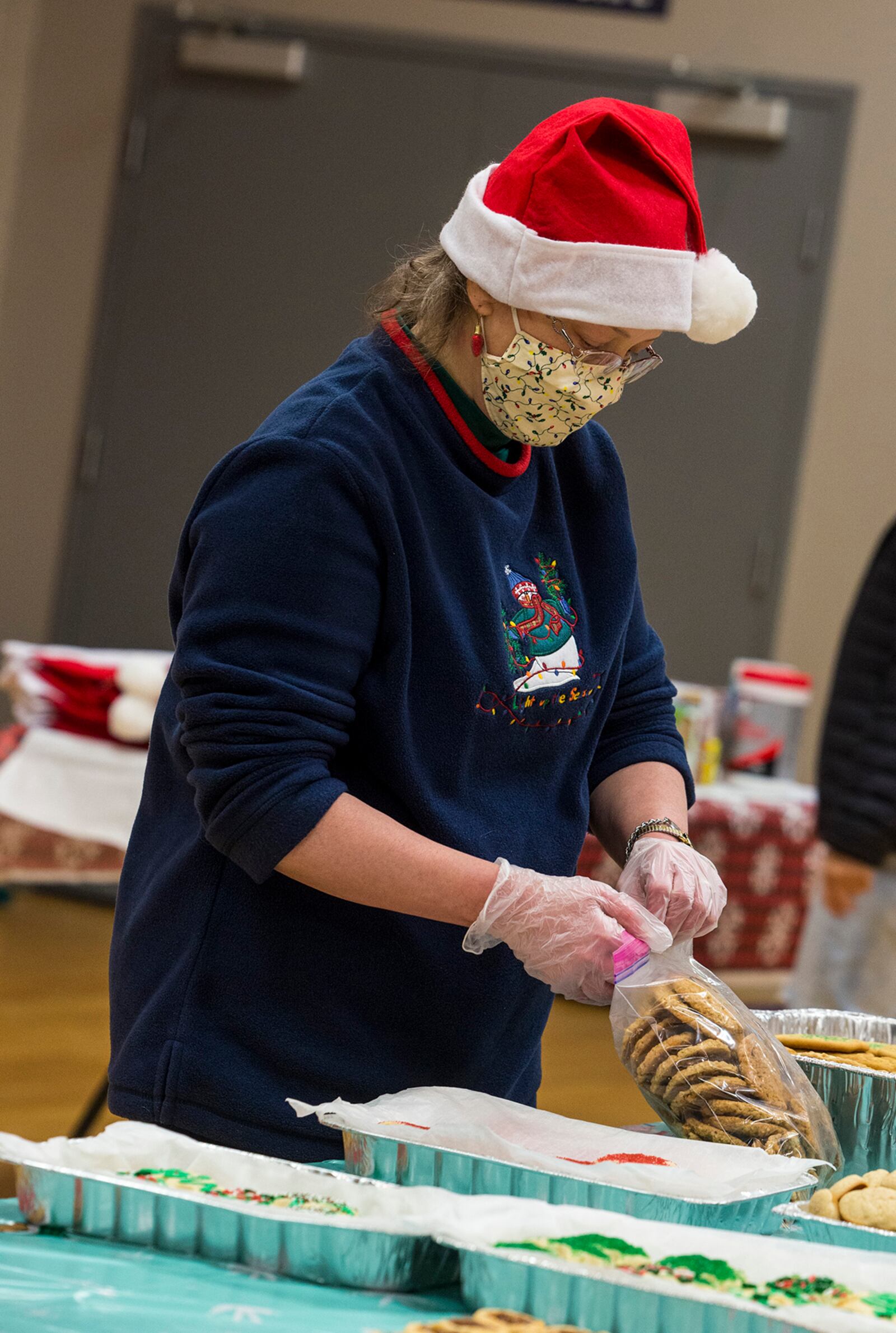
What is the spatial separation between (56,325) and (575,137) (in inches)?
182

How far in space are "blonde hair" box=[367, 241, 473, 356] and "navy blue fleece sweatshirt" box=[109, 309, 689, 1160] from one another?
0.03m

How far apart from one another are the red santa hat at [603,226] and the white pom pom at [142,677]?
1.82 m

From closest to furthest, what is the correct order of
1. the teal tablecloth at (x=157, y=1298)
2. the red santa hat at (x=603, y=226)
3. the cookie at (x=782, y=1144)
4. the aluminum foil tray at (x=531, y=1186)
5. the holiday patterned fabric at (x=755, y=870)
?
the teal tablecloth at (x=157, y=1298), the aluminum foil tray at (x=531, y=1186), the cookie at (x=782, y=1144), the red santa hat at (x=603, y=226), the holiday patterned fabric at (x=755, y=870)

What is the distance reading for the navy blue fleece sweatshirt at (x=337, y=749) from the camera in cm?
109

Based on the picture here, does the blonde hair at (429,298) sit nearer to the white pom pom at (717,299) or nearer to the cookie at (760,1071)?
the white pom pom at (717,299)

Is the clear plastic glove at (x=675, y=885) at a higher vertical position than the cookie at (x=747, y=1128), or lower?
higher

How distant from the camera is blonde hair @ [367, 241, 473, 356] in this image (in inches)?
Result: 49.9

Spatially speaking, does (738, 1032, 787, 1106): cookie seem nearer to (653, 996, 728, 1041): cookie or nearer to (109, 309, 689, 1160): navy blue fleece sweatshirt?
(653, 996, 728, 1041): cookie

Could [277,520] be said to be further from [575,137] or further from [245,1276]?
[245,1276]

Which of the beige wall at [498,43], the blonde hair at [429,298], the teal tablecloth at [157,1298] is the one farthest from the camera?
the beige wall at [498,43]

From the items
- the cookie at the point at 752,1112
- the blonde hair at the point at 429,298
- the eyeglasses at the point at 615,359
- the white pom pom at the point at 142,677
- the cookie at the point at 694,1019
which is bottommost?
the cookie at the point at 752,1112

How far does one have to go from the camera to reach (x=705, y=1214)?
35.4 inches

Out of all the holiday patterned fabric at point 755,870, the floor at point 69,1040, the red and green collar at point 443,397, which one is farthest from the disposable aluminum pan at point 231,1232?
the holiday patterned fabric at point 755,870

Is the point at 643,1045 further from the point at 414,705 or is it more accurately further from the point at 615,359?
the point at 615,359
